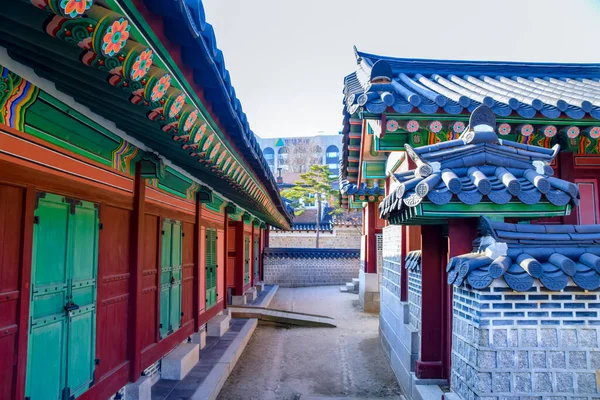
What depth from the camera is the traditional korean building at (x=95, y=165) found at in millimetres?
2156

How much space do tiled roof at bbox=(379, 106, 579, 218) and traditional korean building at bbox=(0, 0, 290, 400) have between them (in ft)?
5.64

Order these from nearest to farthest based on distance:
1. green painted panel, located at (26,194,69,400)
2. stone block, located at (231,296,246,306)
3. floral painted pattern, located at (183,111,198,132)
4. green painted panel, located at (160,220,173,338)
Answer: floral painted pattern, located at (183,111,198,132) → green painted panel, located at (26,194,69,400) → green painted panel, located at (160,220,173,338) → stone block, located at (231,296,246,306)

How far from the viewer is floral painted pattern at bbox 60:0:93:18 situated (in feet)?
5.11

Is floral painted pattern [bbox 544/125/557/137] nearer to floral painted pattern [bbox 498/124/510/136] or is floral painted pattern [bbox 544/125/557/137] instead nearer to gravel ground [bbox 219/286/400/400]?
floral painted pattern [bbox 498/124/510/136]

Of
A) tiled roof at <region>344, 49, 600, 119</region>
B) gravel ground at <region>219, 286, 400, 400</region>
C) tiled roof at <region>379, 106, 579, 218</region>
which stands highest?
tiled roof at <region>344, 49, 600, 119</region>

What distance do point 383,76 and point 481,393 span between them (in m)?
3.89

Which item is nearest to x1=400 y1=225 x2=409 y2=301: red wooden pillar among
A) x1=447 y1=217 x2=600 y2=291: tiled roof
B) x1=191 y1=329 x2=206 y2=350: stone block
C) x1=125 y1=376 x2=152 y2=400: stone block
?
x1=447 y1=217 x2=600 y2=291: tiled roof

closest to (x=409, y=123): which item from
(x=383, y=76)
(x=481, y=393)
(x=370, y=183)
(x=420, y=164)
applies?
(x=383, y=76)

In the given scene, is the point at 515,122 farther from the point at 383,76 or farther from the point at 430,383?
the point at 430,383

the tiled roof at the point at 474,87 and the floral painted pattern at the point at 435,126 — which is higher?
the tiled roof at the point at 474,87

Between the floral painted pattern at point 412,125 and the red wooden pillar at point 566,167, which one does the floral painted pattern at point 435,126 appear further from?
the red wooden pillar at point 566,167

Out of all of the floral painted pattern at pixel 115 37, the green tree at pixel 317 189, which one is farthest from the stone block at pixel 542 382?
A: the green tree at pixel 317 189

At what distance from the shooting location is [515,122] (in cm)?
520

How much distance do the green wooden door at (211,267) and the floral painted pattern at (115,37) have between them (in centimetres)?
789
